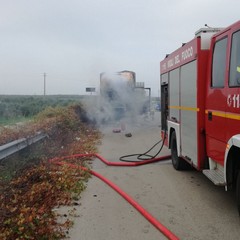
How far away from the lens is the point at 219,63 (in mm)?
5684

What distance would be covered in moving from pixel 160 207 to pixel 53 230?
1.89 metres

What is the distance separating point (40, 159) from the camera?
909cm

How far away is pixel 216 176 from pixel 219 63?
177cm

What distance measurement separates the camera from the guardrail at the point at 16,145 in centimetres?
815

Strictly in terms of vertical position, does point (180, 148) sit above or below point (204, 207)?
above

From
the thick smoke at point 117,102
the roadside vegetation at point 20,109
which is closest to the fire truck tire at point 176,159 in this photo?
the roadside vegetation at point 20,109

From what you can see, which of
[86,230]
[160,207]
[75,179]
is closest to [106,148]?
[75,179]

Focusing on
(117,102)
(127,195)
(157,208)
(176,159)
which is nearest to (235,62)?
(157,208)

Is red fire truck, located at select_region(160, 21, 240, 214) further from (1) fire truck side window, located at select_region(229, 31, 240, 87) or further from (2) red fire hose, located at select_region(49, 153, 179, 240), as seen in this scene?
(2) red fire hose, located at select_region(49, 153, 179, 240)

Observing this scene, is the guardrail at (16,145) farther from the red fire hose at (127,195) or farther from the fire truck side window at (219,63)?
the fire truck side window at (219,63)

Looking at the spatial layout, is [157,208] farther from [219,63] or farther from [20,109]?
[20,109]

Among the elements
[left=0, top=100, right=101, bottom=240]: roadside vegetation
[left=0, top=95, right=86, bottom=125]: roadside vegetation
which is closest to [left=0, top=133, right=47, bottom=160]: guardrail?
[left=0, top=100, right=101, bottom=240]: roadside vegetation

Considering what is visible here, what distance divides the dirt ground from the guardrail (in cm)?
205

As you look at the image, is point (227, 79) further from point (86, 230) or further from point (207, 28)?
point (86, 230)
